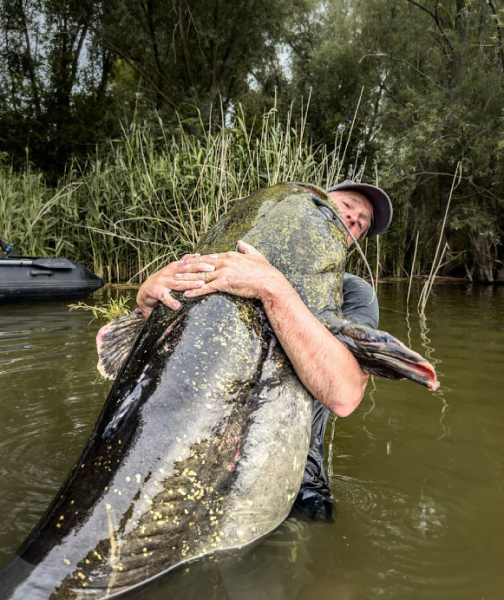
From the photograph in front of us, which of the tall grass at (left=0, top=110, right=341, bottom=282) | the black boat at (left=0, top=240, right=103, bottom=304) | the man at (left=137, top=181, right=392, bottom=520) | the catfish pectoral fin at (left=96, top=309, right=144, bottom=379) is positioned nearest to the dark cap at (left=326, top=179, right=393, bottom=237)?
the man at (left=137, top=181, right=392, bottom=520)

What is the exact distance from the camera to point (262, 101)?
1588cm

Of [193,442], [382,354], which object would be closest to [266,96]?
[382,354]

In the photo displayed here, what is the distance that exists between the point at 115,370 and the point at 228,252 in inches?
21.4

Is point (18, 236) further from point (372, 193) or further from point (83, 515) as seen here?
point (83, 515)

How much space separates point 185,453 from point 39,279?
5.48 m

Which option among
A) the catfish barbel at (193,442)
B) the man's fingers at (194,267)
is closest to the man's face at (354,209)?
the catfish barbel at (193,442)

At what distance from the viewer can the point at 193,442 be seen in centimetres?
131

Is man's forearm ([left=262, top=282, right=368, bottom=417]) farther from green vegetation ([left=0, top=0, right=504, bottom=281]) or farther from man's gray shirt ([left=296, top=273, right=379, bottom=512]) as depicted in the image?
green vegetation ([left=0, top=0, right=504, bottom=281])

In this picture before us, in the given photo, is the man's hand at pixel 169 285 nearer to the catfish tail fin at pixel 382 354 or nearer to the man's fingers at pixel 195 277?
the man's fingers at pixel 195 277

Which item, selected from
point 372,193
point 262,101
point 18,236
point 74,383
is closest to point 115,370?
point 372,193

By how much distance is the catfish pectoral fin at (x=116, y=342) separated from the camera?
167cm

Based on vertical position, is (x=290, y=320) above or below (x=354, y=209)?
below

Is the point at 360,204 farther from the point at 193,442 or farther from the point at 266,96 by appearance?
the point at 266,96

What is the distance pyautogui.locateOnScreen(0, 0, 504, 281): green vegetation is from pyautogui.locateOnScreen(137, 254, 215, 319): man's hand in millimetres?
5476
